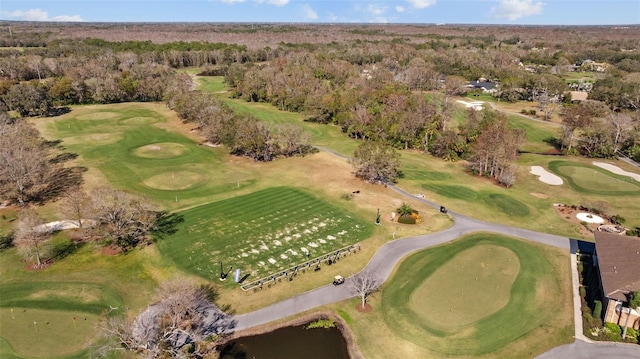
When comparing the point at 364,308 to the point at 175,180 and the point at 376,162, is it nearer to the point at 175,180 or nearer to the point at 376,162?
the point at 376,162

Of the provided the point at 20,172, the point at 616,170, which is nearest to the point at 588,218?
the point at 616,170

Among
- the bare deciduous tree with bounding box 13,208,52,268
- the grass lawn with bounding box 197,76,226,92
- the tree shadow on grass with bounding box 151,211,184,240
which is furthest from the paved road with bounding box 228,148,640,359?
the grass lawn with bounding box 197,76,226,92

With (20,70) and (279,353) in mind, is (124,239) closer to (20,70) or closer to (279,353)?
(279,353)

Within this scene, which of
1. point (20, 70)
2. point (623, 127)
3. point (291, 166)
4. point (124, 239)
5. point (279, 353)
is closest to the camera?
point (279, 353)

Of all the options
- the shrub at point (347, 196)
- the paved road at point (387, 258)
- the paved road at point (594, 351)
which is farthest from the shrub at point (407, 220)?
the paved road at point (594, 351)

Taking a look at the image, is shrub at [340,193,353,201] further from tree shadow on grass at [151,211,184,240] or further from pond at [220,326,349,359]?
pond at [220,326,349,359]

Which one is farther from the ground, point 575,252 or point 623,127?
point 623,127

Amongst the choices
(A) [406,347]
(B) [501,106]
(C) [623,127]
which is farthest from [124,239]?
(B) [501,106]
